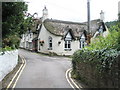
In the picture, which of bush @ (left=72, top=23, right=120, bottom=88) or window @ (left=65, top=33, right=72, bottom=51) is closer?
bush @ (left=72, top=23, right=120, bottom=88)

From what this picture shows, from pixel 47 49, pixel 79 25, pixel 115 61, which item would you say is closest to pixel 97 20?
pixel 79 25

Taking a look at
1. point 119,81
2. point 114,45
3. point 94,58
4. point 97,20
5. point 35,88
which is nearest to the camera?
point 119,81

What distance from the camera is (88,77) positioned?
12.2 meters

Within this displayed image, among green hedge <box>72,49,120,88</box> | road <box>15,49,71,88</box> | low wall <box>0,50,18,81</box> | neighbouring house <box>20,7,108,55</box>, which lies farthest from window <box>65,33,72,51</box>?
green hedge <box>72,49,120,88</box>

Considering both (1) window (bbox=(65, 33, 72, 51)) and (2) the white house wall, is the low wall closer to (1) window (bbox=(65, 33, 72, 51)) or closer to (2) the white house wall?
(2) the white house wall

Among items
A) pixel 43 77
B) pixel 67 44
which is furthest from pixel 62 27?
pixel 43 77

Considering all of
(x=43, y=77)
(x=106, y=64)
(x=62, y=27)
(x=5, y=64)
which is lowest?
(x=43, y=77)

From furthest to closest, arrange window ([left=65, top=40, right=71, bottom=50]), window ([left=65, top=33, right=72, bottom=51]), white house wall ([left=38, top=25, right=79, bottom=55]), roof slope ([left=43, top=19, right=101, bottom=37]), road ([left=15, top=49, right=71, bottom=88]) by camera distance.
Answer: window ([left=65, top=40, right=71, bottom=50]), window ([left=65, top=33, right=72, bottom=51]), roof slope ([left=43, top=19, right=101, bottom=37]), white house wall ([left=38, top=25, right=79, bottom=55]), road ([left=15, top=49, right=71, bottom=88])

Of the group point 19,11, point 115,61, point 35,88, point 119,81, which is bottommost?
point 35,88

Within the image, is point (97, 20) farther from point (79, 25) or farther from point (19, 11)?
point (19, 11)

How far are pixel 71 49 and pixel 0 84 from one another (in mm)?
30245

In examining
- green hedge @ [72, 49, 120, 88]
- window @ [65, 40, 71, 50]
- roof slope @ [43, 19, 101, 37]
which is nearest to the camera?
green hedge @ [72, 49, 120, 88]

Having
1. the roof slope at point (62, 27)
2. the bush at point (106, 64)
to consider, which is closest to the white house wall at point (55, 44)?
the roof slope at point (62, 27)

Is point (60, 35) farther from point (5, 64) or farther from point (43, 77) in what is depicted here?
point (5, 64)
